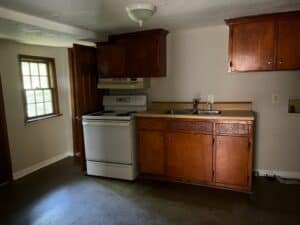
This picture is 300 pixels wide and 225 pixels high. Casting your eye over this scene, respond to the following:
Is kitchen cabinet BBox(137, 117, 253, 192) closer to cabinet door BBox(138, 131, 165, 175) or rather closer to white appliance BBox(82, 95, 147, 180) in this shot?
cabinet door BBox(138, 131, 165, 175)

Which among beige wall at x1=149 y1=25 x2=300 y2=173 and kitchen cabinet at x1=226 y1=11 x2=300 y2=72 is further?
beige wall at x1=149 y1=25 x2=300 y2=173

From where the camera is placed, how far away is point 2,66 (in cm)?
337

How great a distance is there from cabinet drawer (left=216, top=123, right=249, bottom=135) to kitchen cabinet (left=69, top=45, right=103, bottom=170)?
2035mm

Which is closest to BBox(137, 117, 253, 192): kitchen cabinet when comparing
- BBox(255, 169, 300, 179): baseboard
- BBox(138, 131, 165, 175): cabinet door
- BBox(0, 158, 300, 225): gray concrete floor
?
BBox(138, 131, 165, 175): cabinet door

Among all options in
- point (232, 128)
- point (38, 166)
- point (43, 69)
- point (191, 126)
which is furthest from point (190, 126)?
point (43, 69)

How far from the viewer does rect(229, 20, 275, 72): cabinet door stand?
2.82m

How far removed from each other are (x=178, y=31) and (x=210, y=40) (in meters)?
0.50

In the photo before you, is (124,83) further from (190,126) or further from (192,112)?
(190,126)

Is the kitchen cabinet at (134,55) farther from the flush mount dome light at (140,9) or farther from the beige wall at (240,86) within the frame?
the flush mount dome light at (140,9)

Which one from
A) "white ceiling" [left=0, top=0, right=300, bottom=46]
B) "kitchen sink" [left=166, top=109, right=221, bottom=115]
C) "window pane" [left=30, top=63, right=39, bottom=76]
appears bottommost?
"kitchen sink" [left=166, top=109, right=221, bottom=115]

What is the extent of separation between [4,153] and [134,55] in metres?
2.36

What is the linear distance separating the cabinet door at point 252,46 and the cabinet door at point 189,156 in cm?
101

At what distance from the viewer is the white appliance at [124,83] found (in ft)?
11.9

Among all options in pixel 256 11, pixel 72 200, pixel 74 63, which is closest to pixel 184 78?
pixel 256 11
